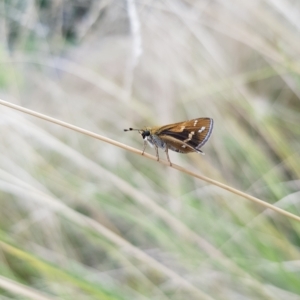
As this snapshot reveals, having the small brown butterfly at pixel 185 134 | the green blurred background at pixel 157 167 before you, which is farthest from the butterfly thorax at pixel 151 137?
the green blurred background at pixel 157 167

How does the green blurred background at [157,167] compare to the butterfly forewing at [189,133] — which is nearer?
the butterfly forewing at [189,133]

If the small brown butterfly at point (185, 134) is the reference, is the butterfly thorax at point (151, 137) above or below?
above

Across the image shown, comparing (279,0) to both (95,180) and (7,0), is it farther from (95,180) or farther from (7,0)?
(7,0)

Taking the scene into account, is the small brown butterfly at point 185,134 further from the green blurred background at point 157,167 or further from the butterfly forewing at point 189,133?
the green blurred background at point 157,167

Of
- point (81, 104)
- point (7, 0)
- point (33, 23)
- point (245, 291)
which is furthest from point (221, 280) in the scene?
point (7, 0)

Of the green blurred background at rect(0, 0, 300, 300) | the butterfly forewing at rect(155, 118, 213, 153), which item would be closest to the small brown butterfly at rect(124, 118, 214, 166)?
the butterfly forewing at rect(155, 118, 213, 153)

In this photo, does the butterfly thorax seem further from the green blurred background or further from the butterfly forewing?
the green blurred background
